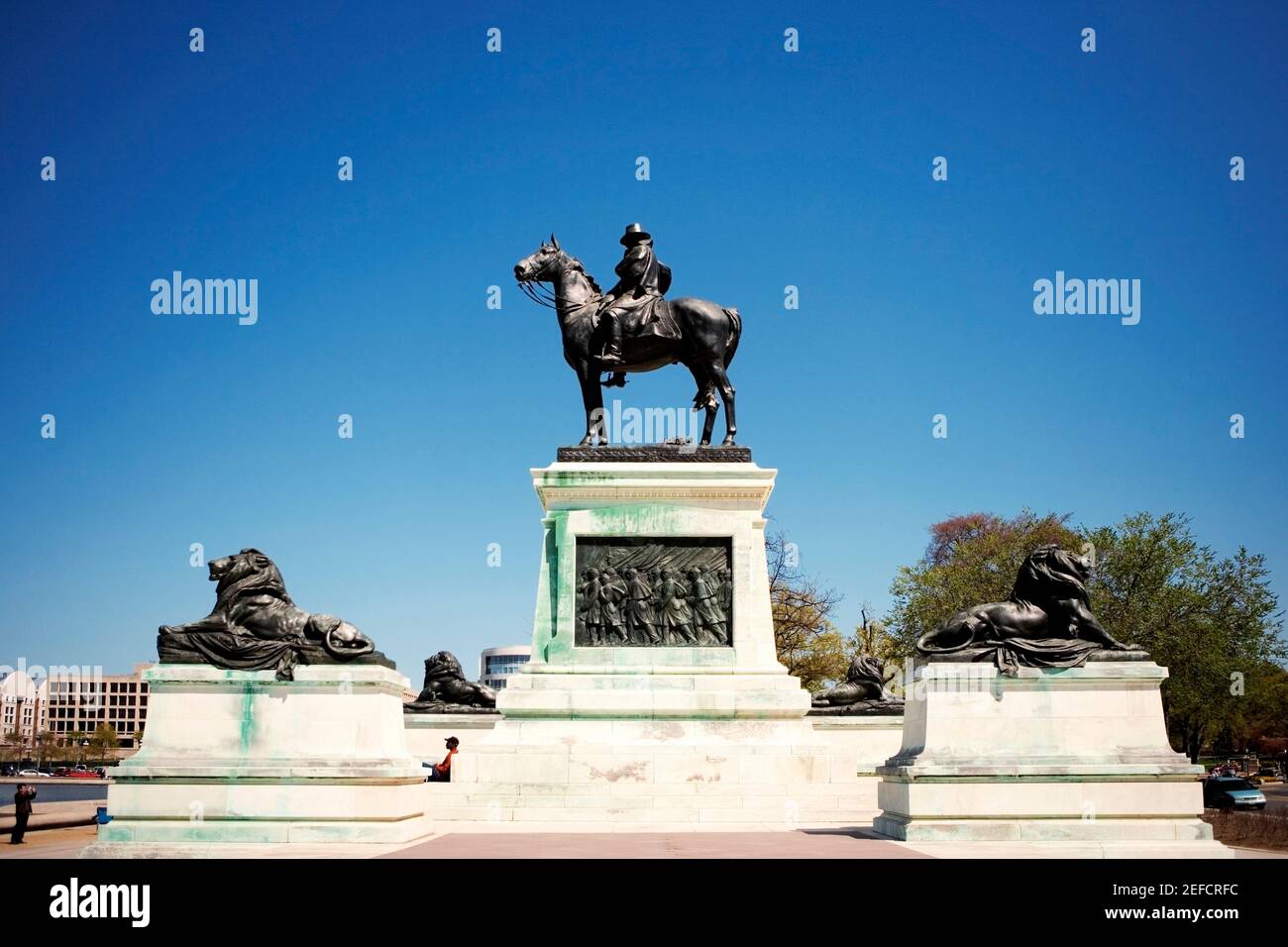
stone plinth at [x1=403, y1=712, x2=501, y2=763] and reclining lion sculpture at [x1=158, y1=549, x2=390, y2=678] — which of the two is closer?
reclining lion sculpture at [x1=158, y1=549, x2=390, y2=678]

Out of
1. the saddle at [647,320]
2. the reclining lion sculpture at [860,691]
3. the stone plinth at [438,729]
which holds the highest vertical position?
the saddle at [647,320]

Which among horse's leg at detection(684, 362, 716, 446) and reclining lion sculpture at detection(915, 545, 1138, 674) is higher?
horse's leg at detection(684, 362, 716, 446)

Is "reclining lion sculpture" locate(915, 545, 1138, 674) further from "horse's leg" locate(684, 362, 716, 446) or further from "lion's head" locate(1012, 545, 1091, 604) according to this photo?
"horse's leg" locate(684, 362, 716, 446)

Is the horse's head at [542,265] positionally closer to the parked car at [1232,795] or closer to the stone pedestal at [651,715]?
the stone pedestal at [651,715]

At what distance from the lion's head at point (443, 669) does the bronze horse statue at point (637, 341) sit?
25.7ft

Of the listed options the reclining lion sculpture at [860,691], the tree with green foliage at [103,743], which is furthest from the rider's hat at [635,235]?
the tree with green foliage at [103,743]

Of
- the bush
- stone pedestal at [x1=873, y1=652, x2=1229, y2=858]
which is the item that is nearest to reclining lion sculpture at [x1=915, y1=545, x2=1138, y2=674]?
stone pedestal at [x1=873, y1=652, x2=1229, y2=858]

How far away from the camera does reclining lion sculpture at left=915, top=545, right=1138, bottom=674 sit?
1542 cm

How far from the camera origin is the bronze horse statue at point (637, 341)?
79.7 ft

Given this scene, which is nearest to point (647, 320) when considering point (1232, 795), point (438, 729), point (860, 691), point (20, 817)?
point (860, 691)

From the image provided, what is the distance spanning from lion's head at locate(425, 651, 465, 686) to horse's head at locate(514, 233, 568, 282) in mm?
9628

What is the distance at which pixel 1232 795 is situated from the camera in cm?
3553

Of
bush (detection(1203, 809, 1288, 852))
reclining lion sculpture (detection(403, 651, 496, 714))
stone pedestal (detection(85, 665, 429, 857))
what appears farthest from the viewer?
reclining lion sculpture (detection(403, 651, 496, 714))
